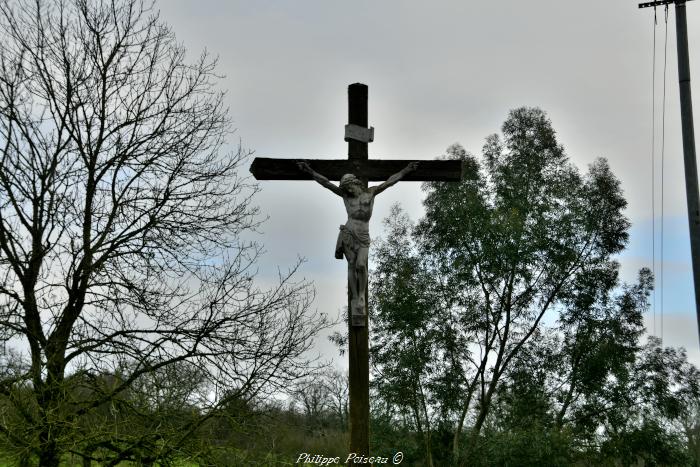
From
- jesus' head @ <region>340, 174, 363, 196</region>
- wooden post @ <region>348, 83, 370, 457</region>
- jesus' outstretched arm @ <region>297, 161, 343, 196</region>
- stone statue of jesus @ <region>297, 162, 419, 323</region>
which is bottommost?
wooden post @ <region>348, 83, 370, 457</region>

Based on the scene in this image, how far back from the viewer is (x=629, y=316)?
2122 centimetres

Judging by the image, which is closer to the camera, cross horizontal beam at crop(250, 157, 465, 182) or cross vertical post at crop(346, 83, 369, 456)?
cross vertical post at crop(346, 83, 369, 456)

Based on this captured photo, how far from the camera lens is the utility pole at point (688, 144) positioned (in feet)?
22.9

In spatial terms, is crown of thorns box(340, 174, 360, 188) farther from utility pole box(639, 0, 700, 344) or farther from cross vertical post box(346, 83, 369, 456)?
utility pole box(639, 0, 700, 344)

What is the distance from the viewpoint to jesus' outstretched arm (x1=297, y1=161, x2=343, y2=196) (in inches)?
265

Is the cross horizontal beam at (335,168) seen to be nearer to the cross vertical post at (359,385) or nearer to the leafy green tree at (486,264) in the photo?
the cross vertical post at (359,385)

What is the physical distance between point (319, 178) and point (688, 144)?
3390 millimetres

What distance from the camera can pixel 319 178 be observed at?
6.86 metres

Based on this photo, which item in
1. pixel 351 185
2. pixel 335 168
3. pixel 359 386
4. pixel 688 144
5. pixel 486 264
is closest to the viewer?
pixel 359 386

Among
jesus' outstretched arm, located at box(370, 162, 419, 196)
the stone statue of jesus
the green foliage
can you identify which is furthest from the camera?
the green foliage

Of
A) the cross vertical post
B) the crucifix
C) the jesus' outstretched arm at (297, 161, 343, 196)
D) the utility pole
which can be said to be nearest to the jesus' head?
the crucifix

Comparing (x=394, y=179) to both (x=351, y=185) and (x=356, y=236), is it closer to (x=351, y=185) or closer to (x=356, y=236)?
(x=351, y=185)

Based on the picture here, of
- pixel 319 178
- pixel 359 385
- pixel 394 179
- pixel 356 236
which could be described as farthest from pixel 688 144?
pixel 359 385

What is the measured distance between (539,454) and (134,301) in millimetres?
11762
